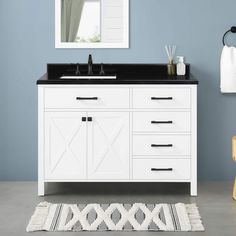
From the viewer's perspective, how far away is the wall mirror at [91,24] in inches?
218

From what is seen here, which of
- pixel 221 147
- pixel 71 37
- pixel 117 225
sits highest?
pixel 71 37

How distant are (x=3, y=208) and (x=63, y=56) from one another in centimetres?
135

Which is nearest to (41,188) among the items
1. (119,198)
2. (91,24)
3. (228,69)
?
(119,198)

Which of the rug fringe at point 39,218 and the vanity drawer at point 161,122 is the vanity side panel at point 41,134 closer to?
the rug fringe at point 39,218

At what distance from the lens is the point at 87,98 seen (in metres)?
5.09

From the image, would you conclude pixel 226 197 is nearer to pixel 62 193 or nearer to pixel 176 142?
pixel 176 142

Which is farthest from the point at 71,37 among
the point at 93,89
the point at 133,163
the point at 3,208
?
the point at 3,208

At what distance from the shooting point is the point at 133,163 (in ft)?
16.9

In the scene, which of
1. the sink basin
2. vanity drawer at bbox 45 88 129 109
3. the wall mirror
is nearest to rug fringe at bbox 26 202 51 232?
vanity drawer at bbox 45 88 129 109

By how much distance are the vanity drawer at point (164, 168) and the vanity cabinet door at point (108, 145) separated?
11 cm

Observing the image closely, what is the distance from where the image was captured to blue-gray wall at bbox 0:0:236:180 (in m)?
5.54

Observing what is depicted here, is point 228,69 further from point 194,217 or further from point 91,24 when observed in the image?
point 194,217

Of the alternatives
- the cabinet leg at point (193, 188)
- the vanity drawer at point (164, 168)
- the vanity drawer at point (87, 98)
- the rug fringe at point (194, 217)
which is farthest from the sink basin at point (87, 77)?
the rug fringe at point (194, 217)

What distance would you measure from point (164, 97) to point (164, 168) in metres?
0.50
